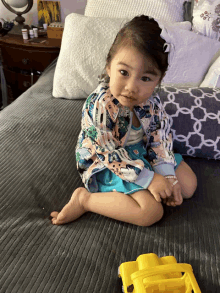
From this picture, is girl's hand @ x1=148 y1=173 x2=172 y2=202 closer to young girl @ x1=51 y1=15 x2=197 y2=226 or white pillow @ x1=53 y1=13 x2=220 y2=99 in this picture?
young girl @ x1=51 y1=15 x2=197 y2=226

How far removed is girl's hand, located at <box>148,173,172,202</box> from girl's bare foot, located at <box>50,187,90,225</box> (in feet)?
0.70

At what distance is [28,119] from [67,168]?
0.37 m

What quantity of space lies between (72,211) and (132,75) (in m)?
0.44

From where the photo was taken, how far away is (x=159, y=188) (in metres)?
0.77

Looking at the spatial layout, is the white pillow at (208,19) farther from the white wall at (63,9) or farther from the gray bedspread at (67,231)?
the white wall at (63,9)

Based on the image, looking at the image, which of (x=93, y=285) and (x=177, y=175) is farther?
(x=177, y=175)

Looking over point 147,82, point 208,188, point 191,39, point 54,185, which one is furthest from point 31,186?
point 191,39

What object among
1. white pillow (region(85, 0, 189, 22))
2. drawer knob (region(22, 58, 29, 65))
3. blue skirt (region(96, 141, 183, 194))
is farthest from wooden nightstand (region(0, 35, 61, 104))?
blue skirt (region(96, 141, 183, 194))

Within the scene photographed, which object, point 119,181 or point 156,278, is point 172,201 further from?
point 156,278

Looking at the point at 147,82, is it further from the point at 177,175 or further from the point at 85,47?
the point at 85,47

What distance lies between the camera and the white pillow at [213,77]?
1.16 metres

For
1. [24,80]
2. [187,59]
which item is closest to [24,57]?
[24,80]

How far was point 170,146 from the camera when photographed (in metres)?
0.95

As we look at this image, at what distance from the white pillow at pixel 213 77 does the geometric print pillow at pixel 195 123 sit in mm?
171
